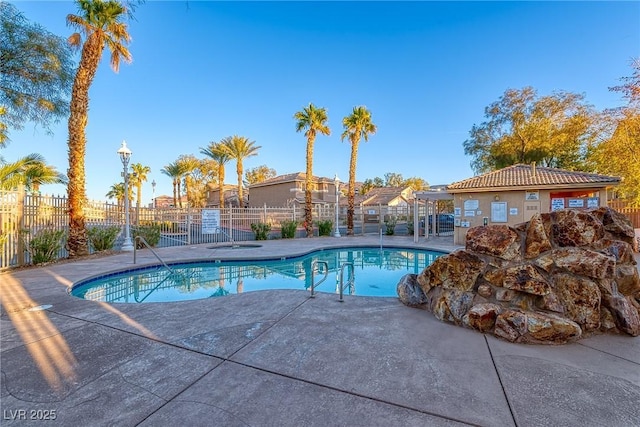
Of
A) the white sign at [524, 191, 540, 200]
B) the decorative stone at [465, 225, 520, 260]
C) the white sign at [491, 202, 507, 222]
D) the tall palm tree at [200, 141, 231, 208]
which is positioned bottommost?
the decorative stone at [465, 225, 520, 260]

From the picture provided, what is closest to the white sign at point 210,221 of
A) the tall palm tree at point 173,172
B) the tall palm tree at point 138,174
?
the tall palm tree at point 173,172

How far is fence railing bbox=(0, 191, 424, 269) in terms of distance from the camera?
7648 millimetres

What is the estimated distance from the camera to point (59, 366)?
283 centimetres

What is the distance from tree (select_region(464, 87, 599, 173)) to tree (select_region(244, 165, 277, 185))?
33691mm

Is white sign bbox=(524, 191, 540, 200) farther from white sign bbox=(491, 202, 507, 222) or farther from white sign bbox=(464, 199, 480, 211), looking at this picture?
white sign bbox=(464, 199, 480, 211)

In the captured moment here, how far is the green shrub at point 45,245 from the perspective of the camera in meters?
8.01

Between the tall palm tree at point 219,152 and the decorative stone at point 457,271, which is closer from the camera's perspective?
the decorative stone at point 457,271

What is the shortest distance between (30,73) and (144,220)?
6584mm

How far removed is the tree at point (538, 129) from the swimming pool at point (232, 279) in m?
21.6

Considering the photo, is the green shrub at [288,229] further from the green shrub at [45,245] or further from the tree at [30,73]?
the tree at [30,73]

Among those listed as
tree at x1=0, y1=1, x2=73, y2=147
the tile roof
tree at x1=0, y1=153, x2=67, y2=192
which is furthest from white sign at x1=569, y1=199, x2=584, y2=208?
tree at x1=0, y1=153, x2=67, y2=192

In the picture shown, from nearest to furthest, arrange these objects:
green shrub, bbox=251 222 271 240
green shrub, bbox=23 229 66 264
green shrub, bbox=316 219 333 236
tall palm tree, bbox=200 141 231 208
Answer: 1. green shrub, bbox=23 229 66 264
2. green shrub, bbox=251 222 271 240
3. green shrub, bbox=316 219 333 236
4. tall palm tree, bbox=200 141 231 208

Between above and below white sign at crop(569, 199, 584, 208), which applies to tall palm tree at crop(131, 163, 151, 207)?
above

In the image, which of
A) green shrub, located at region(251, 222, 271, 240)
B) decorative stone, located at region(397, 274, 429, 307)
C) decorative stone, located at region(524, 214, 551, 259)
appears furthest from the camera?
green shrub, located at region(251, 222, 271, 240)
